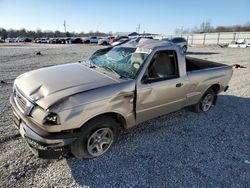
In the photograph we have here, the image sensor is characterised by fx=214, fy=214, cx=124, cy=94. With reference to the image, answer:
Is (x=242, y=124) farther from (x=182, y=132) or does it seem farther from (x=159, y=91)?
(x=159, y=91)

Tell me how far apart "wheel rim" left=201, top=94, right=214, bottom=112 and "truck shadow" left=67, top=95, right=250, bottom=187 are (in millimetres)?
409

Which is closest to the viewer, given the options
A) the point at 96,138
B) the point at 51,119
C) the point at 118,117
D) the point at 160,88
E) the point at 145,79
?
the point at 51,119

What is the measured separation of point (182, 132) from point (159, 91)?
1.12 meters

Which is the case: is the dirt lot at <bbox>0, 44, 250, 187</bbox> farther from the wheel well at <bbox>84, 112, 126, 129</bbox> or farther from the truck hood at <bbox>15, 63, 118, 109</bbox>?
the truck hood at <bbox>15, 63, 118, 109</bbox>

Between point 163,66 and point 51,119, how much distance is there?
7.40 ft

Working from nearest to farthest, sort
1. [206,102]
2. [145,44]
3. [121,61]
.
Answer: [121,61] → [145,44] → [206,102]

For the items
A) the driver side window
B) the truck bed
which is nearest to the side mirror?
the driver side window

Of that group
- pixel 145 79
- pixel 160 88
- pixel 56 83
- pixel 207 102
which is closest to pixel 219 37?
pixel 207 102

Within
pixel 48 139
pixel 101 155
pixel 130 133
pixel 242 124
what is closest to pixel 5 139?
pixel 48 139

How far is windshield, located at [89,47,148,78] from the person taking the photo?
3629 mm

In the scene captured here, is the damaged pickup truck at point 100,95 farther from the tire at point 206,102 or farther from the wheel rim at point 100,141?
the tire at point 206,102

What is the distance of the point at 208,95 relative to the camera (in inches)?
209

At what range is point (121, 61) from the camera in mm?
3949

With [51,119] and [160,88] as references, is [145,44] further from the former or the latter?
[51,119]
